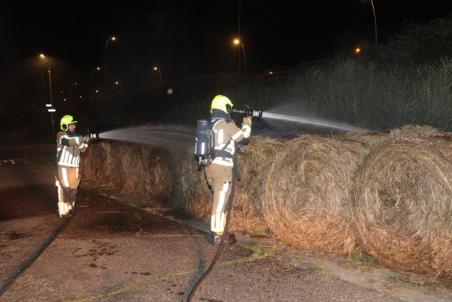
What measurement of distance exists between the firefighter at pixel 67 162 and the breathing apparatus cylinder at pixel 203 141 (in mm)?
3205

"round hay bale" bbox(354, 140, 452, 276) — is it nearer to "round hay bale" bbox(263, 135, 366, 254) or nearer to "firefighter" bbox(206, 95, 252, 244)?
"round hay bale" bbox(263, 135, 366, 254)

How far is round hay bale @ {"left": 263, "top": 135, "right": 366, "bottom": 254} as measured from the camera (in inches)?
238

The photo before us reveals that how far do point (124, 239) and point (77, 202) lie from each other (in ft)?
12.1

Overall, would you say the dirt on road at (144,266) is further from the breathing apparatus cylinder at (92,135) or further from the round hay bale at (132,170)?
the breathing apparatus cylinder at (92,135)

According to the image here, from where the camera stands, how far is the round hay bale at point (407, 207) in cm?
480

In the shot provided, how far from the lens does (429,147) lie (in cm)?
484

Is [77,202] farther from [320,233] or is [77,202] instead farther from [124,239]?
[320,233]

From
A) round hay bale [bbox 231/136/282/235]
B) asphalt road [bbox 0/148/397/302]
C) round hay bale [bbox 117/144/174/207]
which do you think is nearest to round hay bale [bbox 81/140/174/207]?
round hay bale [bbox 117/144/174/207]

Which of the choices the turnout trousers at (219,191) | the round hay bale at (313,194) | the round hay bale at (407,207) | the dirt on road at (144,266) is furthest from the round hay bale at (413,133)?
the turnout trousers at (219,191)

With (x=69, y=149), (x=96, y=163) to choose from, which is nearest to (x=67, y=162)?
(x=69, y=149)

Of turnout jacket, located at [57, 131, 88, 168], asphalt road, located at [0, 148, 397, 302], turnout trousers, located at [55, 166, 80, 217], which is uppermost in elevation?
turnout jacket, located at [57, 131, 88, 168]

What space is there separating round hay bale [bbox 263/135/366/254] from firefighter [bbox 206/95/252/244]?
61cm

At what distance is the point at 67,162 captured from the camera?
8930mm

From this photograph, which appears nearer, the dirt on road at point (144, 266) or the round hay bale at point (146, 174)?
the dirt on road at point (144, 266)
